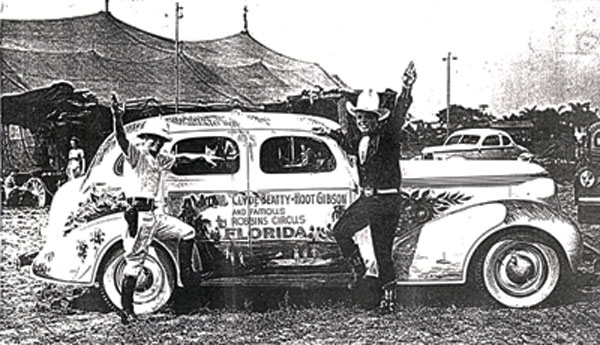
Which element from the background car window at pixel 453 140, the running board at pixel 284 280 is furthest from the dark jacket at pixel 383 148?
the running board at pixel 284 280

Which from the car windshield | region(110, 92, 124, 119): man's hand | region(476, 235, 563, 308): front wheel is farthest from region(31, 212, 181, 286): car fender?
region(476, 235, 563, 308): front wheel

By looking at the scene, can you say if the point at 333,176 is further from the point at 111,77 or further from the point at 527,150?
the point at 111,77

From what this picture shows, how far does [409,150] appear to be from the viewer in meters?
4.43

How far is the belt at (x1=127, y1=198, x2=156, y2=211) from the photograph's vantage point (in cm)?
434

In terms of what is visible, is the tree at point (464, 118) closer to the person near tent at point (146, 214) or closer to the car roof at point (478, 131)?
the car roof at point (478, 131)

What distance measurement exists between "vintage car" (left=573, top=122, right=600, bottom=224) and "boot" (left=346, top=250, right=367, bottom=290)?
4.83 ft

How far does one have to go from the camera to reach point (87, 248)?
433cm

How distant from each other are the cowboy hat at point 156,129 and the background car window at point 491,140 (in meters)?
2.04

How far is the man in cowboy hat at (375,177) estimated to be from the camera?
4352mm

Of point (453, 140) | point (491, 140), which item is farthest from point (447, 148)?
point (491, 140)

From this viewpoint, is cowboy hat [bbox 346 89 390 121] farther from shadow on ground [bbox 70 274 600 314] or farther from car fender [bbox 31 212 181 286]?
car fender [bbox 31 212 181 286]

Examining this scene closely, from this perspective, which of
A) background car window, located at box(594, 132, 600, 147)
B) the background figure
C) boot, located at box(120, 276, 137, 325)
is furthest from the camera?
background car window, located at box(594, 132, 600, 147)

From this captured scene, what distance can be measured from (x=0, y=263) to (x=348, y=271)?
2.37 m

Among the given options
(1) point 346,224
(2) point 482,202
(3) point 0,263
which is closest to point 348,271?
(1) point 346,224
